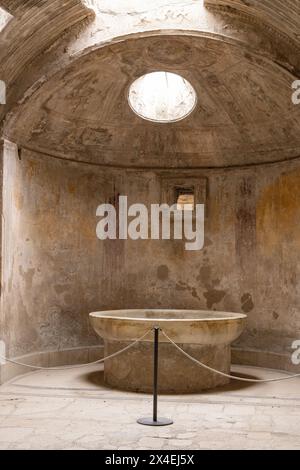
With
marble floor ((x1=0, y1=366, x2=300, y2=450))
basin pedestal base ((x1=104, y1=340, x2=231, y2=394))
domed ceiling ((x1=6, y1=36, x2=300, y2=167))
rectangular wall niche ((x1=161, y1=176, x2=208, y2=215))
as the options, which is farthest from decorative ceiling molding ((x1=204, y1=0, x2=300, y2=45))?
marble floor ((x1=0, y1=366, x2=300, y2=450))

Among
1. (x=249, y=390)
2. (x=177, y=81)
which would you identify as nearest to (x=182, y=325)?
(x=249, y=390)

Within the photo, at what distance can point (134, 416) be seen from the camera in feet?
23.9

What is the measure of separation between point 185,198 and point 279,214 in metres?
1.96

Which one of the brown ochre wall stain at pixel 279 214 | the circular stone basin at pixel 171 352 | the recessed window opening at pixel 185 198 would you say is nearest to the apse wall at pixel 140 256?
the brown ochre wall stain at pixel 279 214

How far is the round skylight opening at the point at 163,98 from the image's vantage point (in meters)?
11.6

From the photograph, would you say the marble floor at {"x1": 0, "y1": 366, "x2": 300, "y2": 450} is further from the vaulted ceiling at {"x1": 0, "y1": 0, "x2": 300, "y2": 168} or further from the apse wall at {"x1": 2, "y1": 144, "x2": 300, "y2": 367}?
the vaulted ceiling at {"x1": 0, "y1": 0, "x2": 300, "y2": 168}

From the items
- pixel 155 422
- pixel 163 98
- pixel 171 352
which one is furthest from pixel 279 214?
pixel 155 422

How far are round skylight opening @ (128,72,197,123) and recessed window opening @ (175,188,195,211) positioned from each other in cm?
142

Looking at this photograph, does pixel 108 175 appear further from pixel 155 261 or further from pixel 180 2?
pixel 180 2

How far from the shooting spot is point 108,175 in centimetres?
1193

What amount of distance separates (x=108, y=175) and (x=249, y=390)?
5.10 meters

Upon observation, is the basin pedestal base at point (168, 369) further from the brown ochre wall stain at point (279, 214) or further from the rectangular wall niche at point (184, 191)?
the rectangular wall niche at point (184, 191)

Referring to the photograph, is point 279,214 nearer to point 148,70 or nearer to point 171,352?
point 148,70

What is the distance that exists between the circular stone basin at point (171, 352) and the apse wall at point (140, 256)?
204 centimetres
